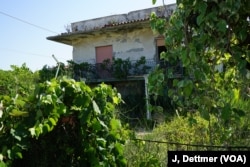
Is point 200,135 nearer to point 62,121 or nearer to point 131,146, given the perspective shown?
point 131,146

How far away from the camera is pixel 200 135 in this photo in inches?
159

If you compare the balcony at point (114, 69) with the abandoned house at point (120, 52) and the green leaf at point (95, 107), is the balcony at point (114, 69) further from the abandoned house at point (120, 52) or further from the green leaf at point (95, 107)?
the green leaf at point (95, 107)

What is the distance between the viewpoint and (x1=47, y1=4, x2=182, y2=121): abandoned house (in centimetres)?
1581

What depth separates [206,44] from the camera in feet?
6.55

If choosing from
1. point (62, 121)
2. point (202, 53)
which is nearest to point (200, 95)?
point (202, 53)

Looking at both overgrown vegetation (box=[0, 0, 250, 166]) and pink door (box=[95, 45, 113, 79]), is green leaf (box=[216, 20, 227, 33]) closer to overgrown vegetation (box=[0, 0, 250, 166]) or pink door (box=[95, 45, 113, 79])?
overgrown vegetation (box=[0, 0, 250, 166])

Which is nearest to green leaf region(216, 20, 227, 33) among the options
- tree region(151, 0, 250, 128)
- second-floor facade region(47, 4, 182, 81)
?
tree region(151, 0, 250, 128)

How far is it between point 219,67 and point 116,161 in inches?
40.8

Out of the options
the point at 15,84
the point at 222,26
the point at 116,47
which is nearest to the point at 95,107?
the point at 222,26

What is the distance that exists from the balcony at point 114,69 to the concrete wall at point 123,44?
2.01 feet

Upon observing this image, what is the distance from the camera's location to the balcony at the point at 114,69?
1569cm

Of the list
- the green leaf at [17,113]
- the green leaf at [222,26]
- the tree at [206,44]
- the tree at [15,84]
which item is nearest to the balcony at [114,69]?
the tree at [15,84]

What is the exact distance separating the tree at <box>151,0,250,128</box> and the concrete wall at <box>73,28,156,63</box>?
45.8 ft

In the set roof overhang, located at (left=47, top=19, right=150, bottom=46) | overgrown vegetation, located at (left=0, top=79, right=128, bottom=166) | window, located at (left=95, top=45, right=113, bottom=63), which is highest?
roof overhang, located at (left=47, top=19, right=150, bottom=46)
